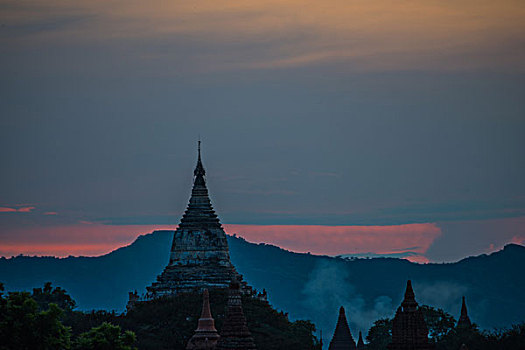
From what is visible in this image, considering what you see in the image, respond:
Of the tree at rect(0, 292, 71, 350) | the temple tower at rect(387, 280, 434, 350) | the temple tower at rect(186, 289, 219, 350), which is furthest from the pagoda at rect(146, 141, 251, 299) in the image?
the tree at rect(0, 292, 71, 350)

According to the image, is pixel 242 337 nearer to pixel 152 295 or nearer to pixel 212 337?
pixel 212 337

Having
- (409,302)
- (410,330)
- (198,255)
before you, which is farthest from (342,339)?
(409,302)

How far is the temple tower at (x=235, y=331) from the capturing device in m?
93.2

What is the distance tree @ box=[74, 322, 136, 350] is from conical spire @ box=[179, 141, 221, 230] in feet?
242

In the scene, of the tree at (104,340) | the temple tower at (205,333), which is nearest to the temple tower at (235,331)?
the tree at (104,340)

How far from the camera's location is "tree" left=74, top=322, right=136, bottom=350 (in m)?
90.6

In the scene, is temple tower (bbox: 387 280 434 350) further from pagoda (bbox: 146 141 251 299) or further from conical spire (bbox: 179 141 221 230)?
conical spire (bbox: 179 141 221 230)

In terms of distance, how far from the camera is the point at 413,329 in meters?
99.2

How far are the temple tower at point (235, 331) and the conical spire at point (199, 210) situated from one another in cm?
7192

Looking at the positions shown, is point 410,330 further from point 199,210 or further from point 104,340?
point 199,210

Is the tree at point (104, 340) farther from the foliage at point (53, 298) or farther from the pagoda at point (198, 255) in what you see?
the pagoda at point (198, 255)

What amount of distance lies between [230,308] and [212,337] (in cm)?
1108

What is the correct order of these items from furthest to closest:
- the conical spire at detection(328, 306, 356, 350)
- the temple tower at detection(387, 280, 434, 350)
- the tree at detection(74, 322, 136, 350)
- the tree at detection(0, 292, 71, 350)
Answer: the conical spire at detection(328, 306, 356, 350), the temple tower at detection(387, 280, 434, 350), the tree at detection(74, 322, 136, 350), the tree at detection(0, 292, 71, 350)

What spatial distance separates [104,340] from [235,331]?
24.6 ft
